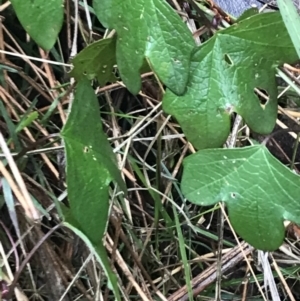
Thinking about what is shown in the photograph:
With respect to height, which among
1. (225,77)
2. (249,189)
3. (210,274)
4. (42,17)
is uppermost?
(42,17)

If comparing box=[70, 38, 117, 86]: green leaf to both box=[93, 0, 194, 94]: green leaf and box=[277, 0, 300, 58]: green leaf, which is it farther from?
box=[277, 0, 300, 58]: green leaf

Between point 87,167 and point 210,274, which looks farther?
point 210,274

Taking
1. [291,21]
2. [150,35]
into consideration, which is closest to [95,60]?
[150,35]

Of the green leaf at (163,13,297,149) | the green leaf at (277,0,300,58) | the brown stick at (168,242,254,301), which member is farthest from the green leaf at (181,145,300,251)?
the brown stick at (168,242,254,301)

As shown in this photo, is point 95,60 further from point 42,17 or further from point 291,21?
point 291,21

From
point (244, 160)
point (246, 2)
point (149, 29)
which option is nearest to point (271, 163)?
point (244, 160)

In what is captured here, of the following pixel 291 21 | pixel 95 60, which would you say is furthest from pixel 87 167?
pixel 291 21

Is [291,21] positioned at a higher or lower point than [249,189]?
higher
